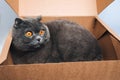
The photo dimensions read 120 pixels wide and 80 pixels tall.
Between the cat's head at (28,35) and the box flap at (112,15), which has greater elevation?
the cat's head at (28,35)

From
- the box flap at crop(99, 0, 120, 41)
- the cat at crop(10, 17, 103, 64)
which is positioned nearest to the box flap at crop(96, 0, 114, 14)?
the box flap at crop(99, 0, 120, 41)

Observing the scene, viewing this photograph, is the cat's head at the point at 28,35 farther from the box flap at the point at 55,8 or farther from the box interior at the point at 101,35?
the box flap at the point at 55,8

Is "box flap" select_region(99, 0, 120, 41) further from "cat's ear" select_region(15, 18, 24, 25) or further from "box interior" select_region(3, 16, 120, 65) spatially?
"cat's ear" select_region(15, 18, 24, 25)

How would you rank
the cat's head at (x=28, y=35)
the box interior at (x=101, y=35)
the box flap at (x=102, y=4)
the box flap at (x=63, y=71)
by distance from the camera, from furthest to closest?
the box flap at (x=102, y=4) → the box interior at (x=101, y=35) → the cat's head at (x=28, y=35) → the box flap at (x=63, y=71)

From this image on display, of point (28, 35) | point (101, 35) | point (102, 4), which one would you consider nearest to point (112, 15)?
point (102, 4)

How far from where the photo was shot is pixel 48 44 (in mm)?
1089

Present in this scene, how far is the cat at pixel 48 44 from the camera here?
3.33 feet

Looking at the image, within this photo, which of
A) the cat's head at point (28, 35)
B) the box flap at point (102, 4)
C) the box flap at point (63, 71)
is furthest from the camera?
the box flap at point (102, 4)

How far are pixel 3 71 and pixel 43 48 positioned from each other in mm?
383

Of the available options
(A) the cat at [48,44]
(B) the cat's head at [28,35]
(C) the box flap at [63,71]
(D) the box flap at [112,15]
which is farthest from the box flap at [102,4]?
(C) the box flap at [63,71]

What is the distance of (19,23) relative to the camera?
1021mm

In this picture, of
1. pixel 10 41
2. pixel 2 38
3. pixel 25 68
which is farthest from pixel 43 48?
pixel 25 68

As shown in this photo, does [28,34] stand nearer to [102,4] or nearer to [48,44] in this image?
[48,44]

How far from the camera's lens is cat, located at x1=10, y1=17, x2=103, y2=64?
101 centimetres
